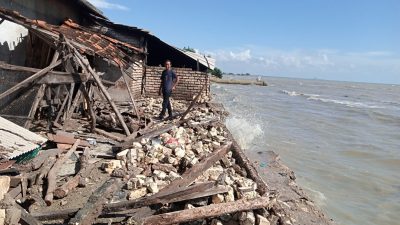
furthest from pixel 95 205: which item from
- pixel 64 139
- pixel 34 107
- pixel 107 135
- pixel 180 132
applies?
pixel 180 132

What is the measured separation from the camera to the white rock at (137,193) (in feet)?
17.9

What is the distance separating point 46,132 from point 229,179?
13.8 ft

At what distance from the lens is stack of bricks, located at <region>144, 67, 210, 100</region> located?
1697 cm

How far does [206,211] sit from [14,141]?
325 cm

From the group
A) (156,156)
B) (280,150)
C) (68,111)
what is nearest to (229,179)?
(156,156)

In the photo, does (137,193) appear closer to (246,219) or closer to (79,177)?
(79,177)

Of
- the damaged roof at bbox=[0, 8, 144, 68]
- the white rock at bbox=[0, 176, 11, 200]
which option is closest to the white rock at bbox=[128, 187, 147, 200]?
the white rock at bbox=[0, 176, 11, 200]

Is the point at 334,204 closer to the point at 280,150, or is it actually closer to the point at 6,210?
the point at 280,150

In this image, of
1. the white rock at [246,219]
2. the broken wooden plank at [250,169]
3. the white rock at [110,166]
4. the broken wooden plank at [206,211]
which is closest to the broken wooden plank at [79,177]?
the white rock at [110,166]

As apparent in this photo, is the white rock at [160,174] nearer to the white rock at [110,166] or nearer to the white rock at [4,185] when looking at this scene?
the white rock at [110,166]

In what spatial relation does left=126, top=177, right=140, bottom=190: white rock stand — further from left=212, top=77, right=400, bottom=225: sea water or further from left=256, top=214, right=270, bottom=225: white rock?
left=212, top=77, right=400, bottom=225: sea water

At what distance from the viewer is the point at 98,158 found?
23.4 feet

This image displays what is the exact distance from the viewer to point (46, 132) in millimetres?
8008

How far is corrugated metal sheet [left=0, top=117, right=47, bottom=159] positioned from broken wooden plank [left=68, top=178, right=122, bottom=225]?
1348 millimetres
